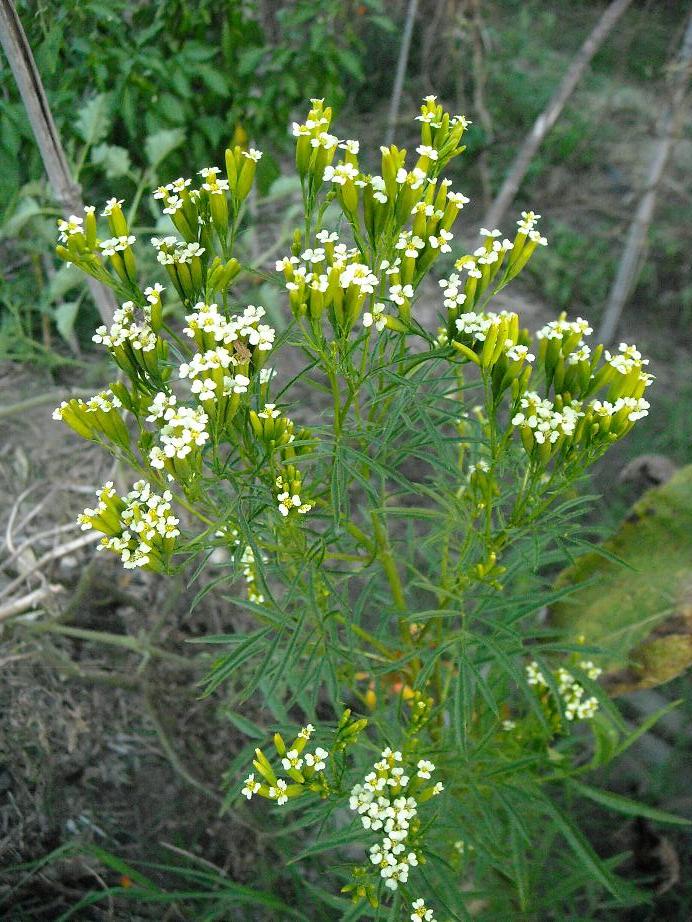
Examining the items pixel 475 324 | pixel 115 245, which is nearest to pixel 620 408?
pixel 475 324

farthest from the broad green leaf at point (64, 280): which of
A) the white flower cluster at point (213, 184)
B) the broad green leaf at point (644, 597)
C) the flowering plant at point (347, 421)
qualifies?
the broad green leaf at point (644, 597)

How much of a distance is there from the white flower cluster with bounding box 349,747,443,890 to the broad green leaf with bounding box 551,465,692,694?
1062mm

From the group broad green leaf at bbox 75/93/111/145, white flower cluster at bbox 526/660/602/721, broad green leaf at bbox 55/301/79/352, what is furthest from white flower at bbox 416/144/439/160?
broad green leaf at bbox 55/301/79/352

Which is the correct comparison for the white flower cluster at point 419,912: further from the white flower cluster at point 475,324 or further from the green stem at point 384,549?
the white flower cluster at point 475,324

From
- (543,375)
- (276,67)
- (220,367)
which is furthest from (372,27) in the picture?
(220,367)

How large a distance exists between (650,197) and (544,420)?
300cm

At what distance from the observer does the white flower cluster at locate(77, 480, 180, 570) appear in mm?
1385

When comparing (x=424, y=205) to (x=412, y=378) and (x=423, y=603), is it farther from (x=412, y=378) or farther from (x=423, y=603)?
(x=423, y=603)

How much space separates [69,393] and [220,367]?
1.65 metres

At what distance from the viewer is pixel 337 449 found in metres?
1.47

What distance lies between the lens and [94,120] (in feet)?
9.53

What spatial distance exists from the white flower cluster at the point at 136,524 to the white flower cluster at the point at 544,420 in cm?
60

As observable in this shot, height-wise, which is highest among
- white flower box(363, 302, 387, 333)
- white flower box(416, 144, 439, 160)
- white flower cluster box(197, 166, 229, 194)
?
white flower cluster box(197, 166, 229, 194)

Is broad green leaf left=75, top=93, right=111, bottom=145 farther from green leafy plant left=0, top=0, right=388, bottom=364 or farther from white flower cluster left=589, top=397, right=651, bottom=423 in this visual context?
white flower cluster left=589, top=397, right=651, bottom=423
